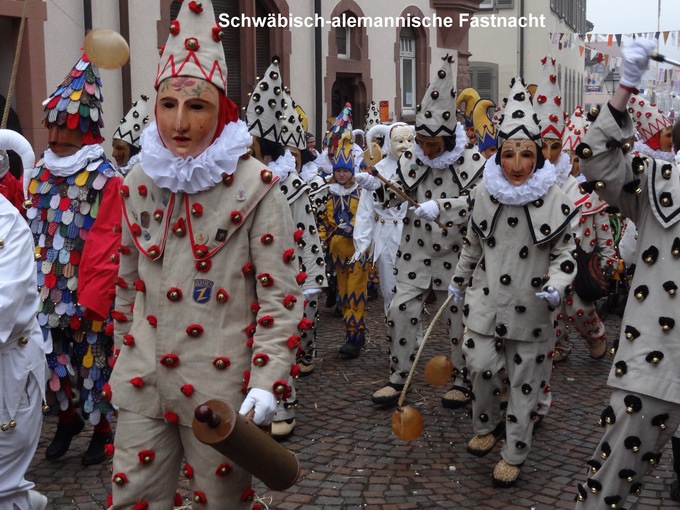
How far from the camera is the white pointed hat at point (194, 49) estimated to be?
11.3 feet

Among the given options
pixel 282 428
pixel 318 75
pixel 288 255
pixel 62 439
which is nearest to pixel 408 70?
pixel 318 75

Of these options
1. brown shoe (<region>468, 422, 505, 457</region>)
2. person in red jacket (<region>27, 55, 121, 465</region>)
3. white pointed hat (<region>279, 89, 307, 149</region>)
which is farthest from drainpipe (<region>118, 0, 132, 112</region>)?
brown shoe (<region>468, 422, 505, 457</region>)

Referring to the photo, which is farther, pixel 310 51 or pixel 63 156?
pixel 310 51

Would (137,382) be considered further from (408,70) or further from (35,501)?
(408,70)

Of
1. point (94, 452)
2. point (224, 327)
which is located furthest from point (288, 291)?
point (94, 452)

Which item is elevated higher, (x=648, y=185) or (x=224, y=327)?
(x=648, y=185)

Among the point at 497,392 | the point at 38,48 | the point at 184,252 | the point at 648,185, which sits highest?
the point at 38,48

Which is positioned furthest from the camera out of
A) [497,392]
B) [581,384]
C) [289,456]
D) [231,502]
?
[581,384]

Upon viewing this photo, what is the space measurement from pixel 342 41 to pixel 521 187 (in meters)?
13.4

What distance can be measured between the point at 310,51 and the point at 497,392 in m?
12.0

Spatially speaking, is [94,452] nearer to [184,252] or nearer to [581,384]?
→ [184,252]

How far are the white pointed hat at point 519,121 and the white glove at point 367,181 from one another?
177 centimetres

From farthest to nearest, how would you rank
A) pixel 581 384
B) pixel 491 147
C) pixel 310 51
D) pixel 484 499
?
1. pixel 310 51
2. pixel 491 147
3. pixel 581 384
4. pixel 484 499

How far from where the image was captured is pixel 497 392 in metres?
5.50
